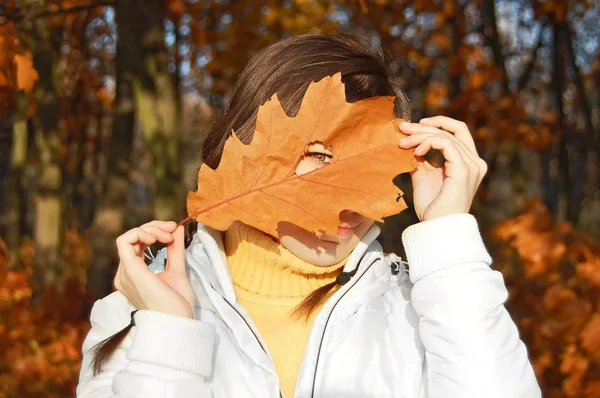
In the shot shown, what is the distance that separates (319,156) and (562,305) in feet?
5.79

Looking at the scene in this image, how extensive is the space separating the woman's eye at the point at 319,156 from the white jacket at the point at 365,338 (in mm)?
240

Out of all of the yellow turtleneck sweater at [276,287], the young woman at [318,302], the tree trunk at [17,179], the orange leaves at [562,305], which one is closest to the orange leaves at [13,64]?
the young woman at [318,302]

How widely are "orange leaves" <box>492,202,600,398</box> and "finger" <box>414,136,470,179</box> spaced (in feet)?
4.67

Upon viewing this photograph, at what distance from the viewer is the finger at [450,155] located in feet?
5.03

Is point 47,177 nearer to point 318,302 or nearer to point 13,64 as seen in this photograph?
point 13,64

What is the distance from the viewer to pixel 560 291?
3.25 meters

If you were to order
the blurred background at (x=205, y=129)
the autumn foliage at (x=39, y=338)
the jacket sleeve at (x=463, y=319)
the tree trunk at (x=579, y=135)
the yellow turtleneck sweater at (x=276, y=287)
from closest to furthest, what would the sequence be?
the jacket sleeve at (x=463, y=319)
the yellow turtleneck sweater at (x=276, y=287)
the blurred background at (x=205, y=129)
the autumn foliage at (x=39, y=338)
the tree trunk at (x=579, y=135)

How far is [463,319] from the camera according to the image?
1.47 meters

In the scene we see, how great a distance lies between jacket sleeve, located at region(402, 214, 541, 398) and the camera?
1.45 meters

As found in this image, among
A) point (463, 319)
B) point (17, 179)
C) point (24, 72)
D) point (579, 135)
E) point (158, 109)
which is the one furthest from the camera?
point (17, 179)

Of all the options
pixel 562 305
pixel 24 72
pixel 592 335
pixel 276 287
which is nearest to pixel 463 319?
pixel 276 287

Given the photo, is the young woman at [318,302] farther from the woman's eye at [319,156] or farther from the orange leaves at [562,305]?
the orange leaves at [562,305]

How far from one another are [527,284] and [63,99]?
8528mm

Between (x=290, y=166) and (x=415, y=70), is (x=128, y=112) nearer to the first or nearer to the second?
(x=415, y=70)
